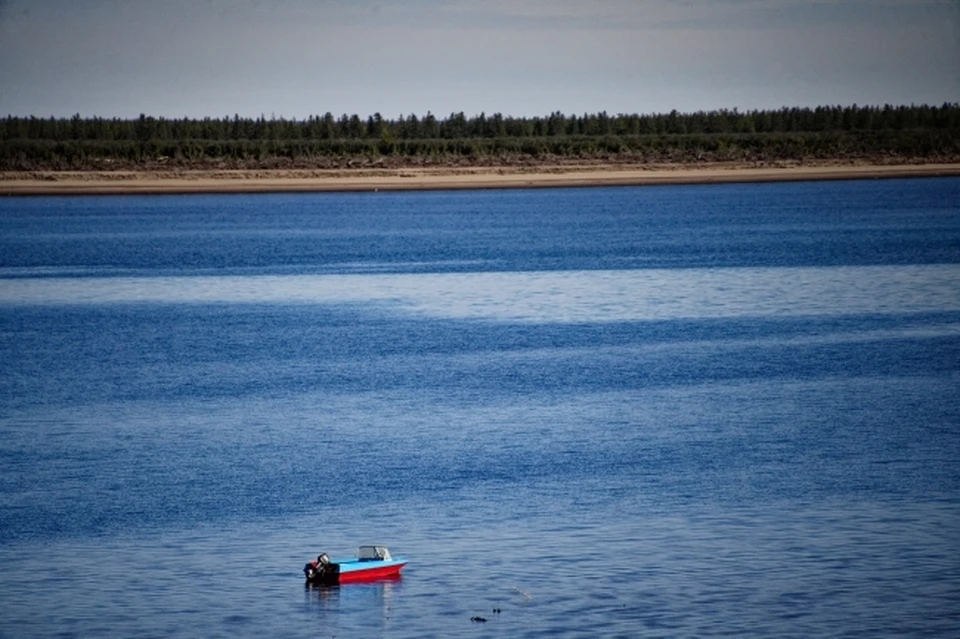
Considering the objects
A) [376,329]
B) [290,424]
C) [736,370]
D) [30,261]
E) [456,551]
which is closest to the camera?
[456,551]

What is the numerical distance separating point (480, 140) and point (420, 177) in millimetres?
17155

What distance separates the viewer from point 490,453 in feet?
92.8

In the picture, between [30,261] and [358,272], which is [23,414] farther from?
[30,261]

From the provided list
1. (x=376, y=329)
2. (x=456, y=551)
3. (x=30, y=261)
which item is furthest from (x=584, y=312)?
(x=30, y=261)

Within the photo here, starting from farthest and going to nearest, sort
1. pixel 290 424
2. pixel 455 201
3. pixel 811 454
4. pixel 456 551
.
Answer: pixel 455 201 < pixel 290 424 < pixel 811 454 < pixel 456 551

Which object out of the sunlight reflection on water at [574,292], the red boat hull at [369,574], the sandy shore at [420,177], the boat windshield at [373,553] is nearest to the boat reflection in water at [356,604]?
the red boat hull at [369,574]

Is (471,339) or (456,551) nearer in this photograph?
(456,551)

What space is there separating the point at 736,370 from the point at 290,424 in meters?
11.5

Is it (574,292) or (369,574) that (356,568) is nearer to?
(369,574)

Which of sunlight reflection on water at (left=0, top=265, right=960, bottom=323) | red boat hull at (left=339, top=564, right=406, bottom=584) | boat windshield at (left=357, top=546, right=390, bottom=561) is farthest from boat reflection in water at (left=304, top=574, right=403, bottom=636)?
sunlight reflection on water at (left=0, top=265, right=960, bottom=323)

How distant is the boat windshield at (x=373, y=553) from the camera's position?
2066 centimetres

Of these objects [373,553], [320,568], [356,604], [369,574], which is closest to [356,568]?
[369,574]

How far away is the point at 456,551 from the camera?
21922 millimetres

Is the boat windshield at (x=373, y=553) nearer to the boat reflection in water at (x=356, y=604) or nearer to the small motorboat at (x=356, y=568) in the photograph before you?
the small motorboat at (x=356, y=568)
